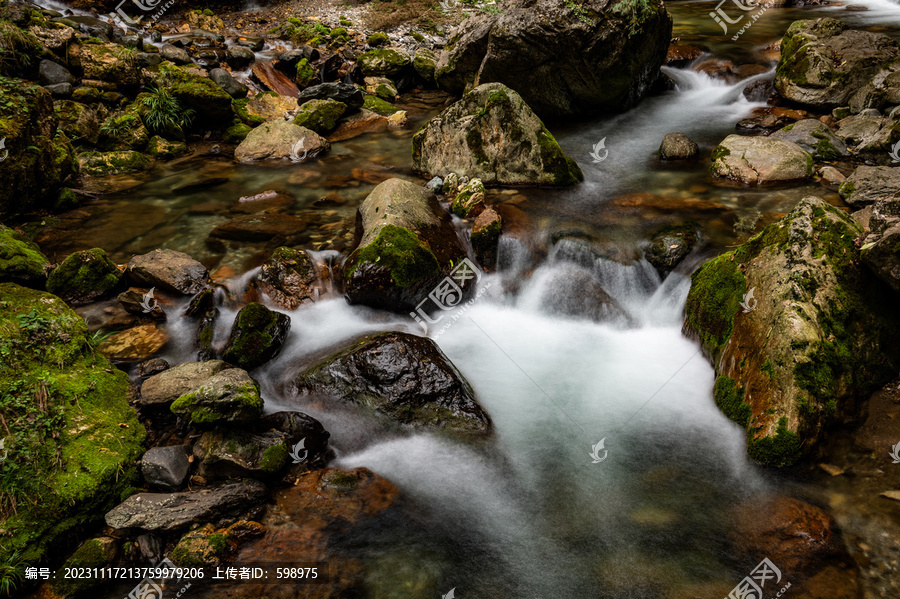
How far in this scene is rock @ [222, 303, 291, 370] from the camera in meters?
5.61

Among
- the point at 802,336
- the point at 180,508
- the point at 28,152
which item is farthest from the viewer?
the point at 28,152

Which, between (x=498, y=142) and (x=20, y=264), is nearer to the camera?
(x=20, y=264)

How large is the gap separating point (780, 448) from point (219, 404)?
16.2 feet

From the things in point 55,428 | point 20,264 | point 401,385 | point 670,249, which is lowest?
point 401,385

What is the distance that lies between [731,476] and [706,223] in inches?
166

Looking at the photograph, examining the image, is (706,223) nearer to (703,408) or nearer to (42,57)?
(703,408)

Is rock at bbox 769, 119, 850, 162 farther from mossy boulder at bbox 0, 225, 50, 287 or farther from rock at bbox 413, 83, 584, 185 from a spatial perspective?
mossy boulder at bbox 0, 225, 50, 287

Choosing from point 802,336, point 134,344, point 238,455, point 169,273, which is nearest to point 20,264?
point 169,273

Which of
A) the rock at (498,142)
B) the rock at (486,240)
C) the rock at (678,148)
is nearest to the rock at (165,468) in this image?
the rock at (486,240)

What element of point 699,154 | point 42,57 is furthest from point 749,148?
point 42,57

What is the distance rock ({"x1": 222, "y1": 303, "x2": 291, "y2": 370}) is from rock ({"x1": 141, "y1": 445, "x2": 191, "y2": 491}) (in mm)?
1412

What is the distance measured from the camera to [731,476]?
4348 mm

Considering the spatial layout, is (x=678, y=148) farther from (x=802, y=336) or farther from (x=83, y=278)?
(x=83, y=278)

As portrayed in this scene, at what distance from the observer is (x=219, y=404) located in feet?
14.4
